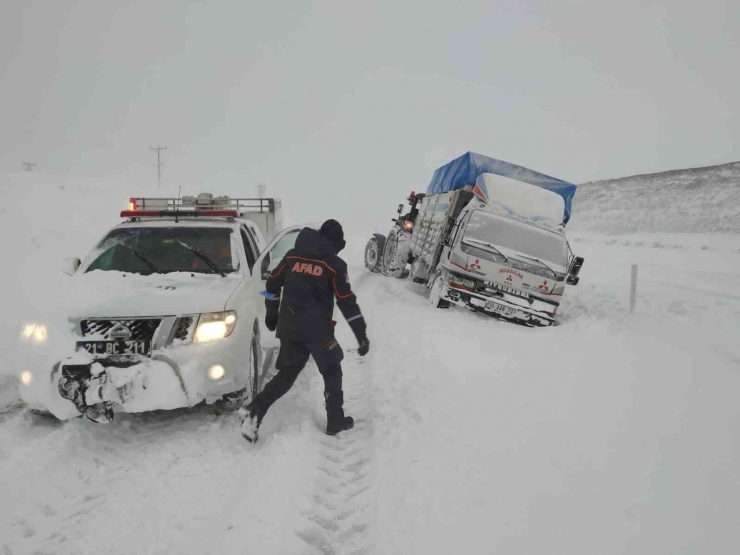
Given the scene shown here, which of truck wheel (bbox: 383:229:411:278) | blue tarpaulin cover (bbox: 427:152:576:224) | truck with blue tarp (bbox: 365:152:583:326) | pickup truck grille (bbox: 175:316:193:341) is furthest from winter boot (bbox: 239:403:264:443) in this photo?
truck wheel (bbox: 383:229:411:278)

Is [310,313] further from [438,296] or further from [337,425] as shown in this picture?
[438,296]

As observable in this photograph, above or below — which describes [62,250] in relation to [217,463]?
above

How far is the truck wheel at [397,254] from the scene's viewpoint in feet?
40.8

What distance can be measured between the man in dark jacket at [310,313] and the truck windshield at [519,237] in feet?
17.4

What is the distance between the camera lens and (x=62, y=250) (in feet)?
38.1

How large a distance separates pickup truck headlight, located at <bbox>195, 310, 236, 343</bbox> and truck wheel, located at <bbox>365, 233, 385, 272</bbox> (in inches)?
394

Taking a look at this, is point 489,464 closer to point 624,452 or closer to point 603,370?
point 624,452

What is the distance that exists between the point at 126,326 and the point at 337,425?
192 centimetres

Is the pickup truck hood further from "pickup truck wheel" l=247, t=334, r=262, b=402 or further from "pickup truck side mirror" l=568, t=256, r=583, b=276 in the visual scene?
"pickup truck side mirror" l=568, t=256, r=583, b=276

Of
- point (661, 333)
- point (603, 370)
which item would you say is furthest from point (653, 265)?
point (603, 370)

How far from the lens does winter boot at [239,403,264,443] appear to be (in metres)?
3.57

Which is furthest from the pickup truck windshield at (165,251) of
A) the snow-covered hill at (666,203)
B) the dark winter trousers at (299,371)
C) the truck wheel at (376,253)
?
the snow-covered hill at (666,203)

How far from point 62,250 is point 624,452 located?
43.7ft

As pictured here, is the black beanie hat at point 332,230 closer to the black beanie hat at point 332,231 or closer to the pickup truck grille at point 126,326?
the black beanie hat at point 332,231
